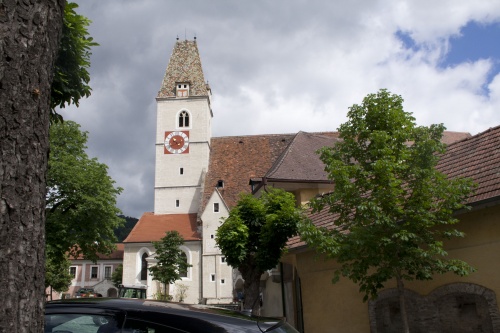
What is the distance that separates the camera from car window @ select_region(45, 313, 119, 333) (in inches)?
141

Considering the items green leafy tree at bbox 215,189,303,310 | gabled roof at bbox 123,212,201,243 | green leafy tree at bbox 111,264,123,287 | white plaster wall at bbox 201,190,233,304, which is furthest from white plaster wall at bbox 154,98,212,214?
green leafy tree at bbox 215,189,303,310

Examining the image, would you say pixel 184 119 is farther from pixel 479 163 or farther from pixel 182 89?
pixel 479 163

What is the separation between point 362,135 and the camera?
10367 mm

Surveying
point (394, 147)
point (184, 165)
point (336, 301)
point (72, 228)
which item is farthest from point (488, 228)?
point (184, 165)

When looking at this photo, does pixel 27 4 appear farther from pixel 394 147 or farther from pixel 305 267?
pixel 305 267

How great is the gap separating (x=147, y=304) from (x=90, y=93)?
7354mm

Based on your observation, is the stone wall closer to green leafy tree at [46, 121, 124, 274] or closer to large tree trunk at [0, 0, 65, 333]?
large tree trunk at [0, 0, 65, 333]

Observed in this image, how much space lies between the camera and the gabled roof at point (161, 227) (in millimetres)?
47906

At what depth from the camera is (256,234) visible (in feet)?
55.6

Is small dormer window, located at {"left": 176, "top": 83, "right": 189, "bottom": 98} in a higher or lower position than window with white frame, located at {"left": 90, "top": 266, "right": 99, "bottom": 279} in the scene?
higher

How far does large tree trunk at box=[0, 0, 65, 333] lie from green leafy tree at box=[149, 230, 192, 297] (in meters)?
41.1

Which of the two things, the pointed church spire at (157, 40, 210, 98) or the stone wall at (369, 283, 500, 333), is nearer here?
the stone wall at (369, 283, 500, 333)

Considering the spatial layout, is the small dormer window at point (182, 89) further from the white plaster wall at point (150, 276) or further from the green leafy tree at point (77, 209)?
the green leafy tree at point (77, 209)

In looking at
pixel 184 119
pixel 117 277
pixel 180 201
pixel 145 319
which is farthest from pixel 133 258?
pixel 145 319
